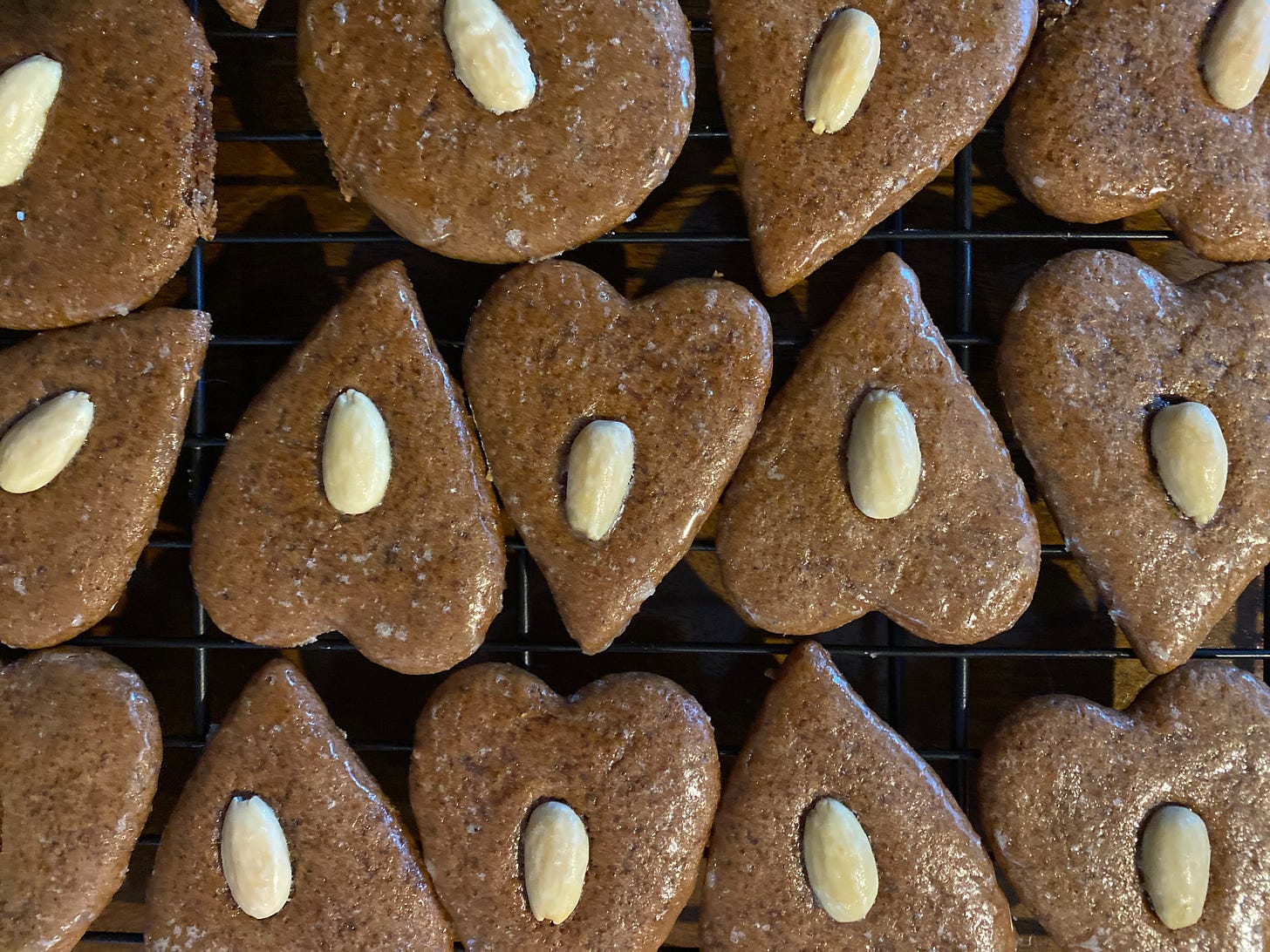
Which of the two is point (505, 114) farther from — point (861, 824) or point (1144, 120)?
point (861, 824)

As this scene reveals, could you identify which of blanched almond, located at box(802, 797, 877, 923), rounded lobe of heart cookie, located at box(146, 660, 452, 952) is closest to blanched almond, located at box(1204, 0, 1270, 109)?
blanched almond, located at box(802, 797, 877, 923)

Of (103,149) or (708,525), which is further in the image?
(708,525)

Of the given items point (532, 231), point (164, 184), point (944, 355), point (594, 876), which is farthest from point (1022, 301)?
point (164, 184)

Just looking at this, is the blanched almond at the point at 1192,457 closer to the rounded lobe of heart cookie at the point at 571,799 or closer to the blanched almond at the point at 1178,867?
the blanched almond at the point at 1178,867

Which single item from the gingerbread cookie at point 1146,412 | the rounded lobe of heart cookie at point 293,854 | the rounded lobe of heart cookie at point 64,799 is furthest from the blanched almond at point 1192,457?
the rounded lobe of heart cookie at point 64,799

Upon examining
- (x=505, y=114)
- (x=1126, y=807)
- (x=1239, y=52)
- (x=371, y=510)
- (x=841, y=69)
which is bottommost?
(x=1126, y=807)

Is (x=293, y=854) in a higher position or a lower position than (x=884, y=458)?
lower

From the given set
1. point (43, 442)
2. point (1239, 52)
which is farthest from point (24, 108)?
point (1239, 52)
